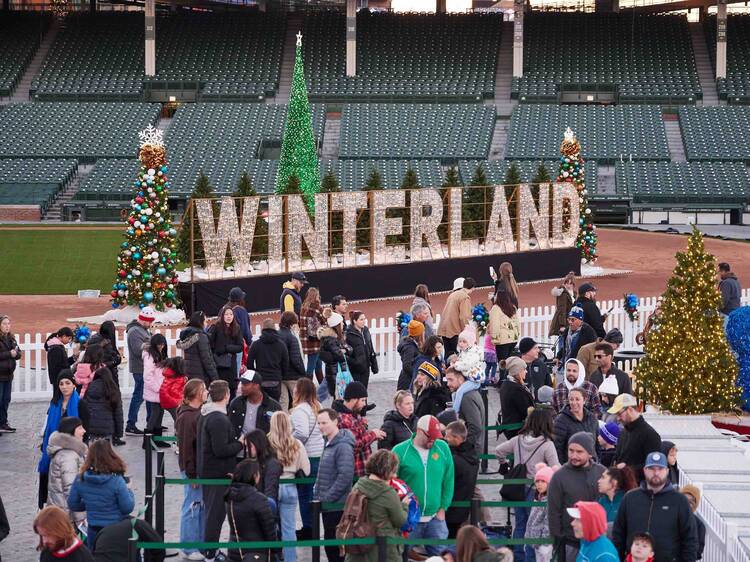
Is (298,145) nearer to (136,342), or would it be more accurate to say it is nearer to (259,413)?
(136,342)

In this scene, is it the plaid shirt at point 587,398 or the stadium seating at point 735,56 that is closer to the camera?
the plaid shirt at point 587,398

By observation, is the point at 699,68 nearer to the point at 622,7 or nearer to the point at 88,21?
the point at 622,7

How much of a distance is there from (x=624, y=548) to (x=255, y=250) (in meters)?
21.2

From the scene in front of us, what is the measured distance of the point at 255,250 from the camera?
30688 mm

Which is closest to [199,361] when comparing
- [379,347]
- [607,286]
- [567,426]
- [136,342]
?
[136,342]

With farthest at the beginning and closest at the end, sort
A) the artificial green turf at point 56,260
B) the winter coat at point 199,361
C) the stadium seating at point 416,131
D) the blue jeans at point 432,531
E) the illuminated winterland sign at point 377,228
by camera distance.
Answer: the stadium seating at point 416,131, the artificial green turf at point 56,260, the illuminated winterland sign at point 377,228, the winter coat at point 199,361, the blue jeans at point 432,531

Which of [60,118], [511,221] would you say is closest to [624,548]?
[511,221]

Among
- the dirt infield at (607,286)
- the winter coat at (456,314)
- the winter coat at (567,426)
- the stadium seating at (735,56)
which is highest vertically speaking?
the stadium seating at (735,56)

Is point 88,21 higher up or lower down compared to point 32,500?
higher up

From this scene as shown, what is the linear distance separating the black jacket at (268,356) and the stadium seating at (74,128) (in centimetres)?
4203

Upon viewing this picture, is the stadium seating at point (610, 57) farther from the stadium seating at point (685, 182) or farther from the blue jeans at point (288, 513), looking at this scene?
the blue jeans at point (288, 513)

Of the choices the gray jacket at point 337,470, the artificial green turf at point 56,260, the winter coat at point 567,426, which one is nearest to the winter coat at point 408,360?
the winter coat at point 567,426

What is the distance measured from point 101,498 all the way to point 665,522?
423 cm

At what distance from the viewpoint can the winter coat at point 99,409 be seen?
1474 cm
